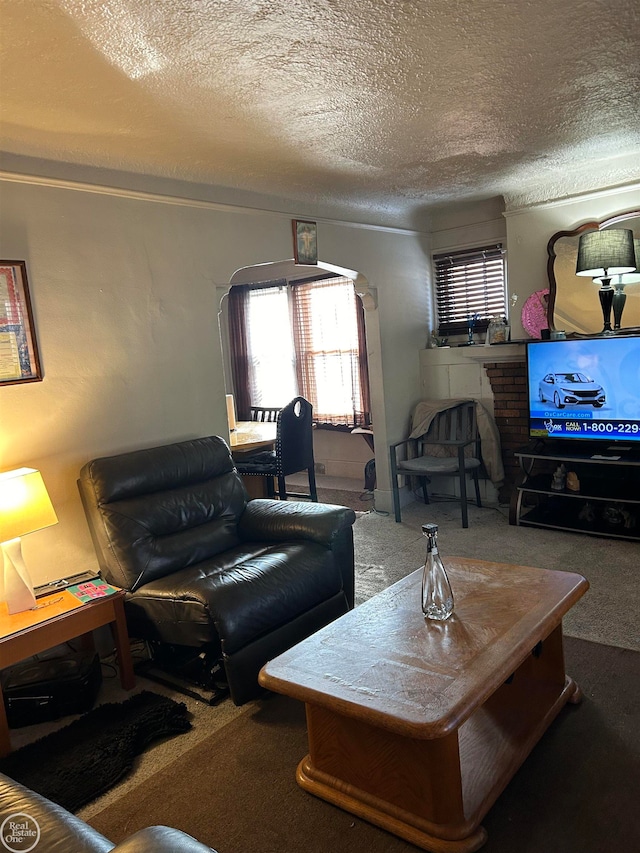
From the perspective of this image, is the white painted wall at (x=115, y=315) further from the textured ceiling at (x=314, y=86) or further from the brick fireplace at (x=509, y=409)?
the brick fireplace at (x=509, y=409)

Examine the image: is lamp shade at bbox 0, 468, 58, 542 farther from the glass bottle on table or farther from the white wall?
the glass bottle on table

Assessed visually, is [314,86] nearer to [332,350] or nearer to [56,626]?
[56,626]

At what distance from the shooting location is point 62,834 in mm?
1324

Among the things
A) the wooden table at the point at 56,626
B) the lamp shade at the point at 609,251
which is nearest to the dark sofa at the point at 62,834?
the wooden table at the point at 56,626

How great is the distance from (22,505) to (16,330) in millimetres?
794

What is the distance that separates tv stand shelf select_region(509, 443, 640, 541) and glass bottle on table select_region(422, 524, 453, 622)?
2291 millimetres

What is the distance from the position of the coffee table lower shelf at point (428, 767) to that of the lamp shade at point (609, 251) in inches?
108

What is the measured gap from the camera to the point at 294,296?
6.50 m

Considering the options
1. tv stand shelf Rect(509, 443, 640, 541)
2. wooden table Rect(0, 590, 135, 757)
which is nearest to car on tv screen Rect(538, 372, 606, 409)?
tv stand shelf Rect(509, 443, 640, 541)

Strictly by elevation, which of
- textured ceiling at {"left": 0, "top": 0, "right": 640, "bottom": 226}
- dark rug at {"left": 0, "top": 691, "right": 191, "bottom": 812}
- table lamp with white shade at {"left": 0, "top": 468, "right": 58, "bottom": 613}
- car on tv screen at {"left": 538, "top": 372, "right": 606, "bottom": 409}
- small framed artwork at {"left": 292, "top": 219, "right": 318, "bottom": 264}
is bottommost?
dark rug at {"left": 0, "top": 691, "right": 191, "bottom": 812}

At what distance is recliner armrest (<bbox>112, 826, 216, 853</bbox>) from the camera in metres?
1.16

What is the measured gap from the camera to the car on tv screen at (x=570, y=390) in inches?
163

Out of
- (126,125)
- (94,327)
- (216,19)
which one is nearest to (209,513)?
(94,327)

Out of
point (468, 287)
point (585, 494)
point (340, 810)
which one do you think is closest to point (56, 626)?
point (340, 810)
